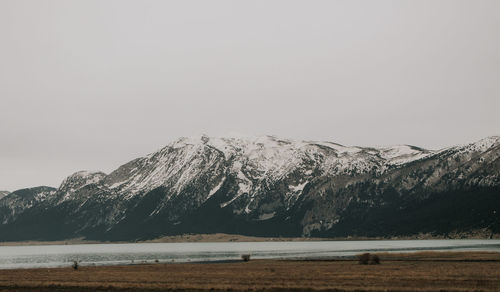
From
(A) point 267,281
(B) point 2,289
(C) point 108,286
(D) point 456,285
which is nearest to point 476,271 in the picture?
(D) point 456,285

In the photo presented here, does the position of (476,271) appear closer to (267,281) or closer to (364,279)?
(364,279)

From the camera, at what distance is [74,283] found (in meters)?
76.0

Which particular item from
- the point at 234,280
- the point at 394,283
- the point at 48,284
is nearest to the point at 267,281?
the point at 234,280

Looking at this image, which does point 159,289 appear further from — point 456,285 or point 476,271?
point 476,271

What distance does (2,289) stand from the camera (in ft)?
224

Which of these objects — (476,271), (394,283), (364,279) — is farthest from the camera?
(476,271)

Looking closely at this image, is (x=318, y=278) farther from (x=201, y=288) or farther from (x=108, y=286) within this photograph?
(x=108, y=286)

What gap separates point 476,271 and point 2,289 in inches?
2516

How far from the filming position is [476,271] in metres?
80.4

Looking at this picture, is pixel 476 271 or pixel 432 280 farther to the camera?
pixel 476 271

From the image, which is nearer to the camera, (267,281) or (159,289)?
(159,289)

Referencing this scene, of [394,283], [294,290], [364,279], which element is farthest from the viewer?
[364,279]

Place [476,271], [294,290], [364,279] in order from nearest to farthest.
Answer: [294,290]
[364,279]
[476,271]

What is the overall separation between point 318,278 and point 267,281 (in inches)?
303
